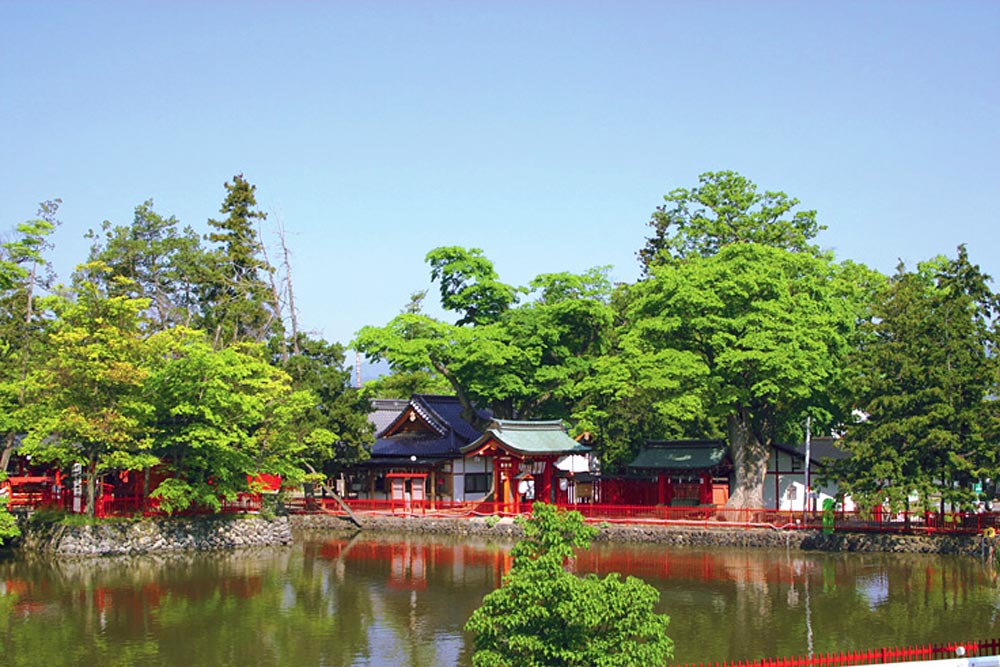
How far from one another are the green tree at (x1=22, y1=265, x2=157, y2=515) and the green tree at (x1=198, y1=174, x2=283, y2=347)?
1114 cm

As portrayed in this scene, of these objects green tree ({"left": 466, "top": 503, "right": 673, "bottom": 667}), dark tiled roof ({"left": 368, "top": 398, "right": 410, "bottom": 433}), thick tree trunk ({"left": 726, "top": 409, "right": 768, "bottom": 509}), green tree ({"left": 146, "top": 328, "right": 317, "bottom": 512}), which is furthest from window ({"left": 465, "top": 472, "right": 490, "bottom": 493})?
green tree ({"left": 466, "top": 503, "right": 673, "bottom": 667})

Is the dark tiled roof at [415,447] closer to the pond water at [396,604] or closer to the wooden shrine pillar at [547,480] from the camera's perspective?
the wooden shrine pillar at [547,480]

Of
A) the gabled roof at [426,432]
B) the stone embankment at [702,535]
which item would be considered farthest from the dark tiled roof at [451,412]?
the stone embankment at [702,535]

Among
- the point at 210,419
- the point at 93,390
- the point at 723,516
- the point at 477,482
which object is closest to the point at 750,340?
the point at 723,516

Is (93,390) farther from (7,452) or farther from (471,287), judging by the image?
(471,287)

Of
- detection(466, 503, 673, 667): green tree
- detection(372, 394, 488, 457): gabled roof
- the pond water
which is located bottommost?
the pond water

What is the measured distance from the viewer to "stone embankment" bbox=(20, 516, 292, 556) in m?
37.2

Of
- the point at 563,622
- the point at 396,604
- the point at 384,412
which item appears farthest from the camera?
the point at 384,412

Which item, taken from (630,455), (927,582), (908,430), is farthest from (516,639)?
(630,455)

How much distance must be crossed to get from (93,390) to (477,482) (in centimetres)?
2111

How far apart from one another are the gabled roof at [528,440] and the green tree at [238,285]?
Answer: 1243 centimetres

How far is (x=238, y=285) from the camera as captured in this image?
2370 inches

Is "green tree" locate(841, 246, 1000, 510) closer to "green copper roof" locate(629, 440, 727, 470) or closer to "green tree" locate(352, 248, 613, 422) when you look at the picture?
"green copper roof" locate(629, 440, 727, 470)

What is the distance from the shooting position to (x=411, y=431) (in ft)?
179
